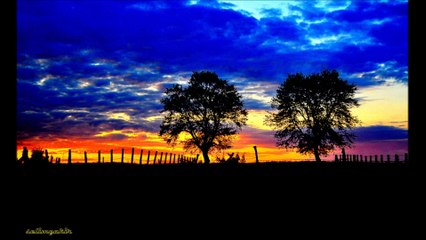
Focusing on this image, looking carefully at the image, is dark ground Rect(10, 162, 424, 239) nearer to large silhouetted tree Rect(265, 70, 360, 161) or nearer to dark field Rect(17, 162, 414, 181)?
dark field Rect(17, 162, 414, 181)

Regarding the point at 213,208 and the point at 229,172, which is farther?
the point at 229,172

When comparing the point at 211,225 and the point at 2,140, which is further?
the point at 211,225

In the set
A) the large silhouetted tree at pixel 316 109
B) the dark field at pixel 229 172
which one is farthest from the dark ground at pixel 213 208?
the large silhouetted tree at pixel 316 109

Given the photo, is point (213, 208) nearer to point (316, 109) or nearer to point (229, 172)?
point (229, 172)

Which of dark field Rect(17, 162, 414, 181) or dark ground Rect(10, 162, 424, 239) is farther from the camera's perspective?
dark field Rect(17, 162, 414, 181)

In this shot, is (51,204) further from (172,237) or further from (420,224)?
(420,224)

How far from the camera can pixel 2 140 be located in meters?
2.20

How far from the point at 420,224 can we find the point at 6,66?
9.34 feet

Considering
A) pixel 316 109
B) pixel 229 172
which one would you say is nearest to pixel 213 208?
pixel 229 172

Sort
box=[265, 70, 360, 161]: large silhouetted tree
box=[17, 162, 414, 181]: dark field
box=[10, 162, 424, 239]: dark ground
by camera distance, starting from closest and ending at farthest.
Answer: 1. box=[10, 162, 424, 239]: dark ground
2. box=[17, 162, 414, 181]: dark field
3. box=[265, 70, 360, 161]: large silhouetted tree

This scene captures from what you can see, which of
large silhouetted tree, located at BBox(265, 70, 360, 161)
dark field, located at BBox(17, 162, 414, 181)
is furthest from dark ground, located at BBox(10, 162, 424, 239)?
large silhouetted tree, located at BBox(265, 70, 360, 161)

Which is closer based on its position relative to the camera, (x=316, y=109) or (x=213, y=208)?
(x=213, y=208)

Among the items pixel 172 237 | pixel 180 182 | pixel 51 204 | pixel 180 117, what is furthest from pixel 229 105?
pixel 172 237

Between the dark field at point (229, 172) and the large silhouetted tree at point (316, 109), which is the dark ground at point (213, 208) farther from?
the large silhouetted tree at point (316, 109)
